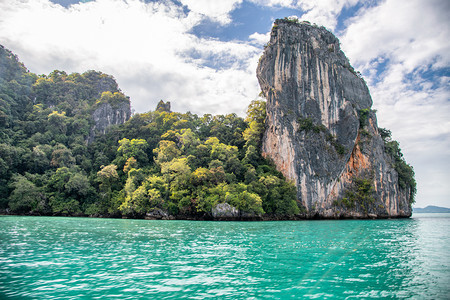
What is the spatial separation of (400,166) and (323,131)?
18755 mm

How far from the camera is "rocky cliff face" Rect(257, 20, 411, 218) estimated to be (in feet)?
142

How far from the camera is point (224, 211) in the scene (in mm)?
34812

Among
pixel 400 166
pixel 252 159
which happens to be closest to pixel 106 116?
pixel 252 159

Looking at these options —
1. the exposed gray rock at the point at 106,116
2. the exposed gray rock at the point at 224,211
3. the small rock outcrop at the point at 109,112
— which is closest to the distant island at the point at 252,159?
the exposed gray rock at the point at 224,211

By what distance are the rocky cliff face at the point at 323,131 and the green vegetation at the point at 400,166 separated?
1.95 m

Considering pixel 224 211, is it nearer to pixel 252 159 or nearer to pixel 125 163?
pixel 252 159

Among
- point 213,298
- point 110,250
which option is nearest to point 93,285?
point 213,298

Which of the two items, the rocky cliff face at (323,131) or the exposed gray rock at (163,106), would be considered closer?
the rocky cliff face at (323,131)

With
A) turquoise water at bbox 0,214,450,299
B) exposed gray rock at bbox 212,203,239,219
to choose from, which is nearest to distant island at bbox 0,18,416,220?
exposed gray rock at bbox 212,203,239,219

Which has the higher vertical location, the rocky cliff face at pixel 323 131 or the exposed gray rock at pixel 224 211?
the rocky cliff face at pixel 323 131

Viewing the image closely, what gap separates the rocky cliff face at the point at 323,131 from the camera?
4334cm

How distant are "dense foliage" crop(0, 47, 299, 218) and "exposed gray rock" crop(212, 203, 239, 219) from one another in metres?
0.54

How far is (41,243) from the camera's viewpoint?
40.9 ft

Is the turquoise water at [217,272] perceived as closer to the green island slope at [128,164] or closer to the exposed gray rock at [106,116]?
the green island slope at [128,164]
